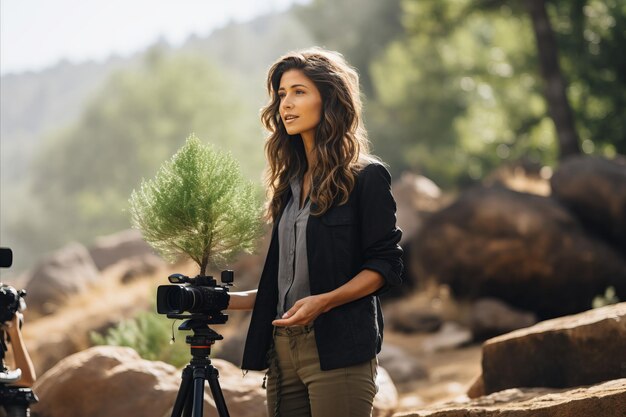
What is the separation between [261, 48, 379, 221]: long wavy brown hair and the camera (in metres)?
3.29

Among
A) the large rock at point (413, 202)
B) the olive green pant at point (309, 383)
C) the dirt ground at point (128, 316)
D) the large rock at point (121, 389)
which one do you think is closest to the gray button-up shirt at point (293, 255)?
the olive green pant at point (309, 383)

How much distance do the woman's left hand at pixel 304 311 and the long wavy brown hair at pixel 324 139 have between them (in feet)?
1.10

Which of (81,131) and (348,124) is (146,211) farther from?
(81,131)

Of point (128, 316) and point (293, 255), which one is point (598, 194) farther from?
point (293, 255)

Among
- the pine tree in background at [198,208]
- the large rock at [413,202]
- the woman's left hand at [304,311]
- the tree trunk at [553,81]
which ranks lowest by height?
the woman's left hand at [304,311]

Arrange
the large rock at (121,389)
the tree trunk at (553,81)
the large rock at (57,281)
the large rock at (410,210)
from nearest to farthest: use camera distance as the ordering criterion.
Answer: the large rock at (121,389) → the tree trunk at (553,81) → the large rock at (410,210) → the large rock at (57,281)

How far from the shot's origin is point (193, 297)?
127 inches

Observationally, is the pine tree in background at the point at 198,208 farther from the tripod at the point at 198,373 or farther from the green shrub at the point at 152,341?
the green shrub at the point at 152,341

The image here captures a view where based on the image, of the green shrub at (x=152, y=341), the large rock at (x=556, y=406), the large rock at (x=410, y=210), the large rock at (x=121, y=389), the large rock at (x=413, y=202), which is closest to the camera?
the large rock at (x=556, y=406)

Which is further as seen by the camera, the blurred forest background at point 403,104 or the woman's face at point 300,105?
the blurred forest background at point 403,104

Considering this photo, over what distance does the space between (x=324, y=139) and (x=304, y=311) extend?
2.24 feet

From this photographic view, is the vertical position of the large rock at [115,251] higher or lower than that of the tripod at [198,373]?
higher

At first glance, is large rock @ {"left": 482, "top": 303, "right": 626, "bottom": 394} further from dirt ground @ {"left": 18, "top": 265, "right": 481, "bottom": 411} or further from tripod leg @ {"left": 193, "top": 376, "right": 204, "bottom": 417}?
tripod leg @ {"left": 193, "top": 376, "right": 204, "bottom": 417}

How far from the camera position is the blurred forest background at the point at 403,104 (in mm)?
15070
